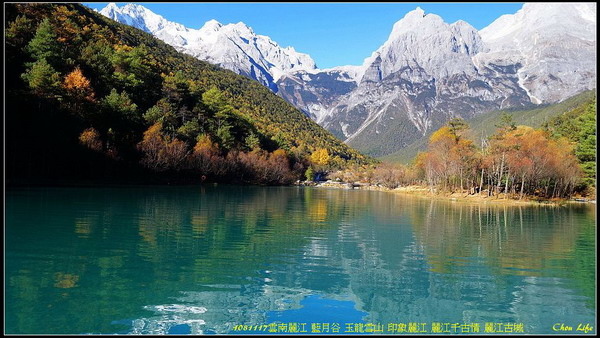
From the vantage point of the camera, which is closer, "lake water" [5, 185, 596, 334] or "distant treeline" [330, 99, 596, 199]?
"lake water" [5, 185, 596, 334]

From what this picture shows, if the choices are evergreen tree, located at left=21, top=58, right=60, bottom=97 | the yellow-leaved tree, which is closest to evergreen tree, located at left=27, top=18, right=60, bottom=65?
evergreen tree, located at left=21, top=58, right=60, bottom=97

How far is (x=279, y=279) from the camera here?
53.3 feet

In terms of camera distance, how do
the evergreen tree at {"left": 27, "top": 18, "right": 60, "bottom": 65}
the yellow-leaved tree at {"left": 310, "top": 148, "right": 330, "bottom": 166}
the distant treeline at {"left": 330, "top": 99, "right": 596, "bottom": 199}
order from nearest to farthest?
the evergreen tree at {"left": 27, "top": 18, "right": 60, "bottom": 65} < the distant treeline at {"left": 330, "top": 99, "right": 596, "bottom": 199} < the yellow-leaved tree at {"left": 310, "top": 148, "right": 330, "bottom": 166}

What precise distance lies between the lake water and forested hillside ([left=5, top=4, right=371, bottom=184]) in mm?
37723

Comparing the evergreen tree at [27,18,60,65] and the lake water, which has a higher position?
the evergreen tree at [27,18,60,65]

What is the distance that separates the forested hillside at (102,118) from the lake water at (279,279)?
37723 millimetres

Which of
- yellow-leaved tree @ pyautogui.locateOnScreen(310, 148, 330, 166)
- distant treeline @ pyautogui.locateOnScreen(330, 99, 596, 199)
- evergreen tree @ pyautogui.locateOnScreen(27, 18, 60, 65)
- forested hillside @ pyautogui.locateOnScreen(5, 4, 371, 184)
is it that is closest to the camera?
forested hillside @ pyautogui.locateOnScreen(5, 4, 371, 184)

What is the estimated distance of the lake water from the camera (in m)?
12.0

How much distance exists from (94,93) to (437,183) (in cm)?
7041

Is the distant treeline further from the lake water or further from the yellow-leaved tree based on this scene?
the yellow-leaved tree

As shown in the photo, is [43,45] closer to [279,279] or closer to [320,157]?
[279,279]

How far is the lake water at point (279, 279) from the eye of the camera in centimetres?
1200

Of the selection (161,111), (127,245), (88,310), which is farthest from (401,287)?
(161,111)

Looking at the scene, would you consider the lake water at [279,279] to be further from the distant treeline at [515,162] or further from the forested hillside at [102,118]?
the distant treeline at [515,162]
